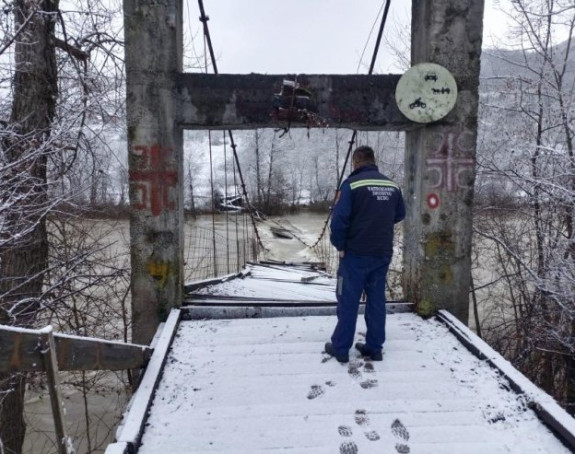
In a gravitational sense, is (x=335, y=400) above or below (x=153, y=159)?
below

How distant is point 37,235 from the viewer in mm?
5805

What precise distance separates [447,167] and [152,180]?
2.30m

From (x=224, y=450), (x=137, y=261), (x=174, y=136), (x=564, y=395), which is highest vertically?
(x=174, y=136)

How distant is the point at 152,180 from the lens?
3.62 meters

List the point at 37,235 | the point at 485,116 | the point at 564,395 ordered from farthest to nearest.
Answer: the point at 485,116, the point at 564,395, the point at 37,235

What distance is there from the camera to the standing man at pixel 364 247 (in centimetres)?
295

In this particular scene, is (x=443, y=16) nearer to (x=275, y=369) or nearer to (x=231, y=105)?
(x=231, y=105)

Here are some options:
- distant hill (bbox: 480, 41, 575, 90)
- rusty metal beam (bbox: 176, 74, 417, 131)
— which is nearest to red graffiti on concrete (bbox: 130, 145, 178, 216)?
rusty metal beam (bbox: 176, 74, 417, 131)

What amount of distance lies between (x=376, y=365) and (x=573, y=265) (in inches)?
163

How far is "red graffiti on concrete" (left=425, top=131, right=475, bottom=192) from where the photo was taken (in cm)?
370

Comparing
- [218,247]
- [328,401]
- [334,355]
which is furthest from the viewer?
[218,247]

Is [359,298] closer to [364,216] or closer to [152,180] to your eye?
[364,216]

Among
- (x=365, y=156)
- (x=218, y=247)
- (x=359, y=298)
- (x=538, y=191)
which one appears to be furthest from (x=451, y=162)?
(x=218, y=247)

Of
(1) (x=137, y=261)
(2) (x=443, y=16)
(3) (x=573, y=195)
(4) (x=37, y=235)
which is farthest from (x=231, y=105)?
(3) (x=573, y=195)
